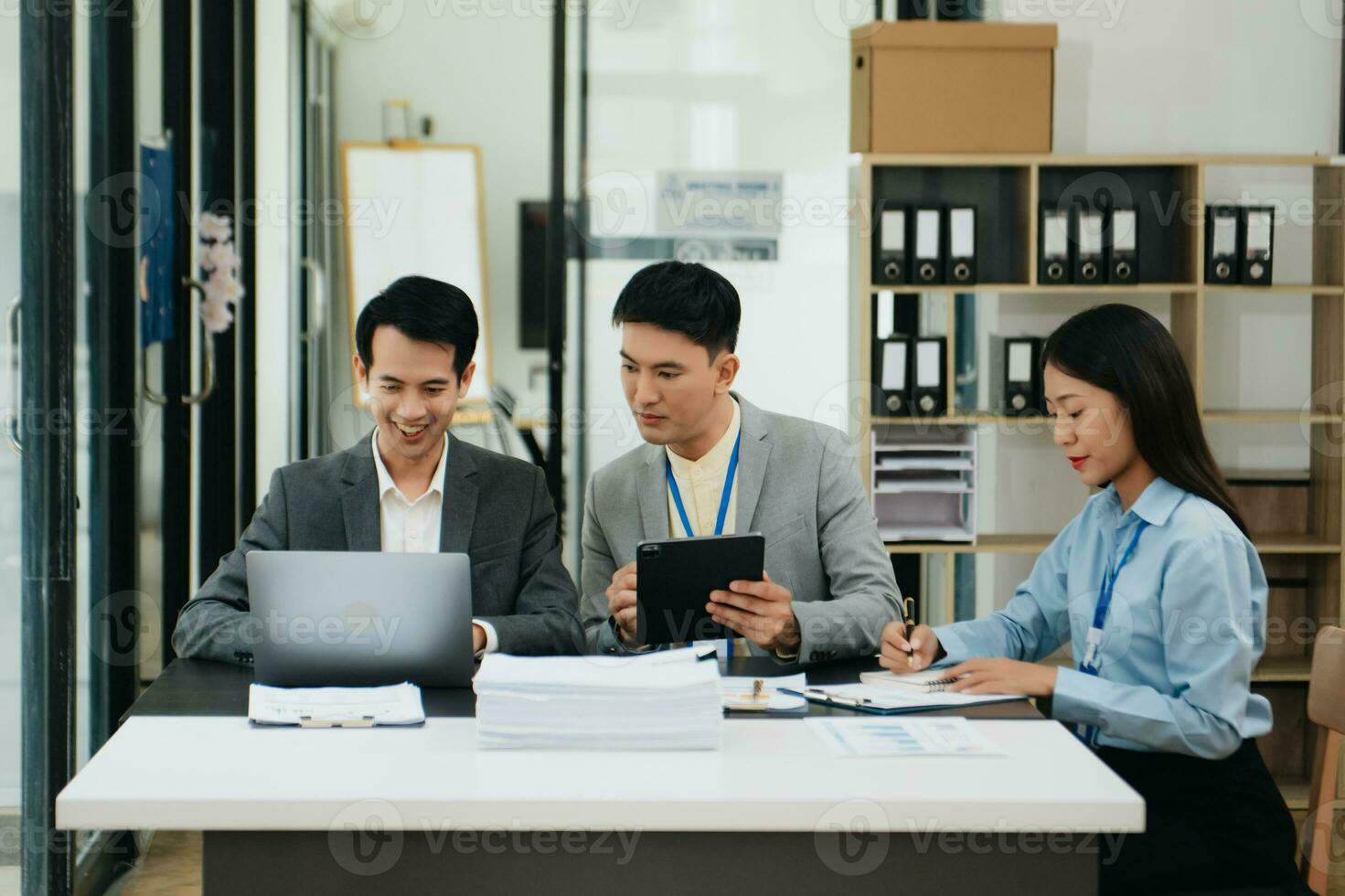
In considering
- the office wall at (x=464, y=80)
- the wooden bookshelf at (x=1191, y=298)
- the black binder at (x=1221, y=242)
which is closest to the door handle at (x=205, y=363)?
the office wall at (x=464, y=80)

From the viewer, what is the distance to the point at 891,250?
13.0 ft

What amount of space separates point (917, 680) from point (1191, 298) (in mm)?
2308

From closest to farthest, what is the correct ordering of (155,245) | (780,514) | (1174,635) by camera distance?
(1174,635) < (780,514) < (155,245)

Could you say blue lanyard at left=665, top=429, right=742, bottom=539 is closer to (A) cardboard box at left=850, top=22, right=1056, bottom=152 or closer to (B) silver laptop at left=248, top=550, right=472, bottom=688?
(B) silver laptop at left=248, top=550, right=472, bottom=688

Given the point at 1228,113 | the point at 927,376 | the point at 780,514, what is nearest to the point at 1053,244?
the point at 927,376

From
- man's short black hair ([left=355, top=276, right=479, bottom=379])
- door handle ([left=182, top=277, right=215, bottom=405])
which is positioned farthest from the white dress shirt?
door handle ([left=182, top=277, right=215, bottom=405])

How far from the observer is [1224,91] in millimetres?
4242

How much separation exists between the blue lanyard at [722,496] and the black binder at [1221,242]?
6.53ft

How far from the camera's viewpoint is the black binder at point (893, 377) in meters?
3.96

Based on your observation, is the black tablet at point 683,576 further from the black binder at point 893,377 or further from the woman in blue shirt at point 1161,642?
the black binder at point 893,377

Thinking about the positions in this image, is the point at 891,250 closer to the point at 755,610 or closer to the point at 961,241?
the point at 961,241

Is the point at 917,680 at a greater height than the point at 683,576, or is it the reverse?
the point at 683,576

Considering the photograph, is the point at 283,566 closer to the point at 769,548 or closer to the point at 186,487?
the point at 769,548

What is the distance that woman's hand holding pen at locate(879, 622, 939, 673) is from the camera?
221 cm
